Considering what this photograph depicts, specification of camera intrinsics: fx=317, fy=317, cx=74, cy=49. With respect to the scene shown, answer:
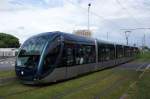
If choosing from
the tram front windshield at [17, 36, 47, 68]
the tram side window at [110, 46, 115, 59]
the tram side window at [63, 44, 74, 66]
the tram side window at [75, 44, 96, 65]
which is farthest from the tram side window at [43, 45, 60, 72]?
the tram side window at [110, 46, 115, 59]

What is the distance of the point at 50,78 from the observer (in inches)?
690

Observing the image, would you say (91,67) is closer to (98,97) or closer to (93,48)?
(93,48)

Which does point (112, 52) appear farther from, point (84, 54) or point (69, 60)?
point (69, 60)

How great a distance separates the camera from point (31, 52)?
1770cm

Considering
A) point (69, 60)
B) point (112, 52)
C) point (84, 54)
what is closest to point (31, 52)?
point (69, 60)

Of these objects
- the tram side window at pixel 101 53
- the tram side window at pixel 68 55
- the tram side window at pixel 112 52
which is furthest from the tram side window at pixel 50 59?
the tram side window at pixel 112 52

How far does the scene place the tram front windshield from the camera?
1723 cm

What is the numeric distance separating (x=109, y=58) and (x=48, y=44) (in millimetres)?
17014

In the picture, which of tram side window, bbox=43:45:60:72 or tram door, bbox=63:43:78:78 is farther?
tram door, bbox=63:43:78:78

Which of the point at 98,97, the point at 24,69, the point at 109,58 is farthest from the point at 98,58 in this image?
the point at 98,97

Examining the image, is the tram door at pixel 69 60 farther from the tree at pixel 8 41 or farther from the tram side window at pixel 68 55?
the tree at pixel 8 41

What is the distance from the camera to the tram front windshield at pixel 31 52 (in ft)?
56.5

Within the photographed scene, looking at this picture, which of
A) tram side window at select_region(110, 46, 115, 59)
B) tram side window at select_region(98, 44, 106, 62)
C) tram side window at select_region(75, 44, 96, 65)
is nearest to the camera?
tram side window at select_region(75, 44, 96, 65)

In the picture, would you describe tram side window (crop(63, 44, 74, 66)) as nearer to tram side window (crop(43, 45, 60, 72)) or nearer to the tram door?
the tram door
